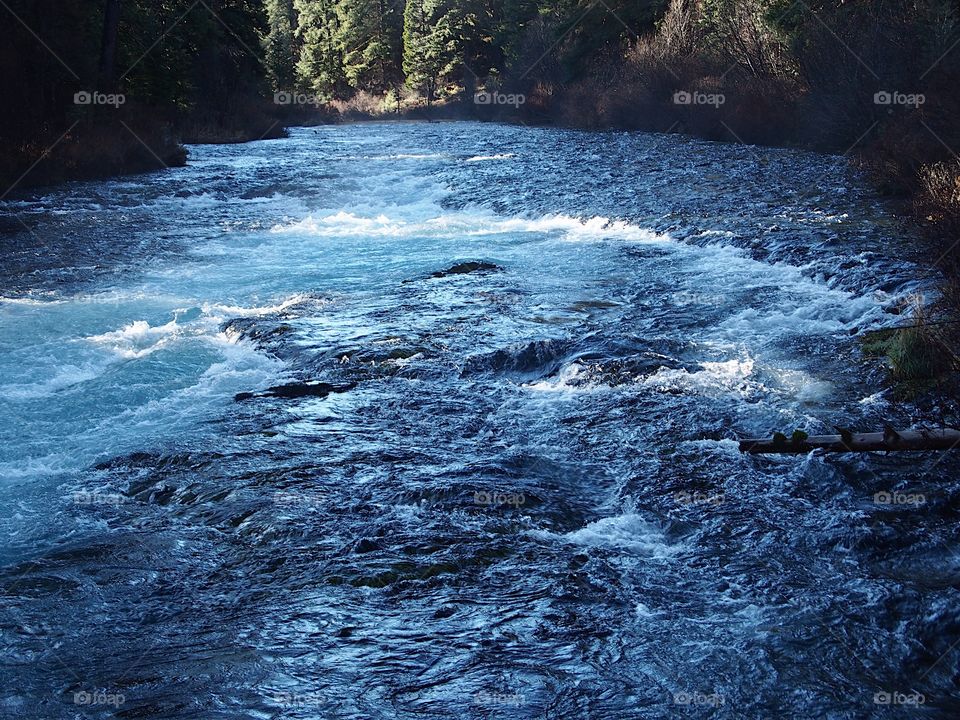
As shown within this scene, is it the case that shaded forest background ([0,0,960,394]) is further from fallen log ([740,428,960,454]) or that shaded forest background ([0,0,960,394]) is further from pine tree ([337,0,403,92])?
pine tree ([337,0,403,92])

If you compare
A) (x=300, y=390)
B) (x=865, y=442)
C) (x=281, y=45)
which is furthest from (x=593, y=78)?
(x=865, y=442)

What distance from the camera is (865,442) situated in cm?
655

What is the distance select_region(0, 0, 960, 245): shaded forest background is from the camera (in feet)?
60.6

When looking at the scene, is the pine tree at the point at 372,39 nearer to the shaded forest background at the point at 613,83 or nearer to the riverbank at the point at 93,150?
the shaded forest background at the point at 613,83

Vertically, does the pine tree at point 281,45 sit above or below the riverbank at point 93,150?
Result: above

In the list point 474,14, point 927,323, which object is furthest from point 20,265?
point 474,14

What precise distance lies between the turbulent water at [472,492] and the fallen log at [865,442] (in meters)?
0.20

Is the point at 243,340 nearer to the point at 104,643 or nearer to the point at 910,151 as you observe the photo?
the point at 104,643

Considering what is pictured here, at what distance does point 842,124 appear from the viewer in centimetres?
2177

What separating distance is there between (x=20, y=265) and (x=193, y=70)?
27886mm

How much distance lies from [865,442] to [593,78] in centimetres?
3633

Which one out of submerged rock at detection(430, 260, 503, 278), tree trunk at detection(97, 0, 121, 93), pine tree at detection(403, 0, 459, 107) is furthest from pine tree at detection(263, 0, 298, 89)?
submerged rock at detection(430, 260, 503, 278)

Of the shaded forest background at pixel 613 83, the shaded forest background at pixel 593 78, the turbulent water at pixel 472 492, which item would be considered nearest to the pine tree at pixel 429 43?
the shaded forest background at pixel 593 78

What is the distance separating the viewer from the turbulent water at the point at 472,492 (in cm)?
479
